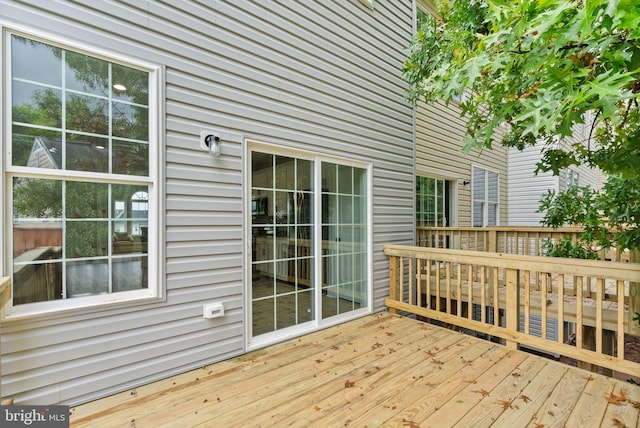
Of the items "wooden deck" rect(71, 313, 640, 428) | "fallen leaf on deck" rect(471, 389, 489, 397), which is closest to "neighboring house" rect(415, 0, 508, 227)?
"wooden deck" rect(71, 313, 640, 428)

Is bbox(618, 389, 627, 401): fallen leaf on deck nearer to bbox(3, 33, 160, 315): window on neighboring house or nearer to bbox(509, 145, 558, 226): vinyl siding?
bbox(3, 33, 160, 315): window on neighboring house

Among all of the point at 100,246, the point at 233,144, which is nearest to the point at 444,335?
the point at 233,144

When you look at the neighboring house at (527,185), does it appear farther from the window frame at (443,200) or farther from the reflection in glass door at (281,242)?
the reflection in glass door at (281,242)

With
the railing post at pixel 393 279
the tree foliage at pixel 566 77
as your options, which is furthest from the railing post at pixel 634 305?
the railing post at pixel 393 279

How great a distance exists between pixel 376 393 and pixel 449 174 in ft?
Answer: 18.3

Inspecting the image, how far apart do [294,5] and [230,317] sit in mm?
3326

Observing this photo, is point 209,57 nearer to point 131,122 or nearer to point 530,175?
point 131,122

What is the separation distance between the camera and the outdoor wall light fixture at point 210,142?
2621 millimetres

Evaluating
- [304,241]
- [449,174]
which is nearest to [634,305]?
[304,241]

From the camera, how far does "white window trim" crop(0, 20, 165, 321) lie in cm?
187

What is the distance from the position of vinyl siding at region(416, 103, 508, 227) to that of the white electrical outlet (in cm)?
454

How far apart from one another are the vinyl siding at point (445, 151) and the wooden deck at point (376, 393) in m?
3.94

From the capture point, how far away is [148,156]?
2.41m

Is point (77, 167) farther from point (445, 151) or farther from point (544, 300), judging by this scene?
point (445, 151)
